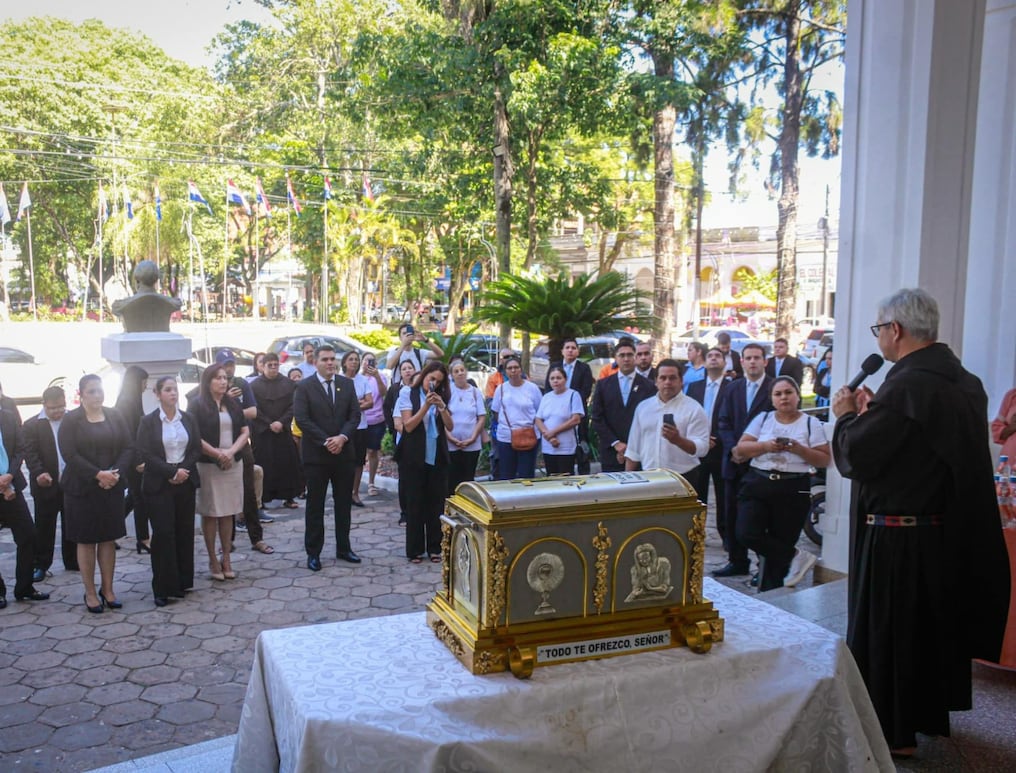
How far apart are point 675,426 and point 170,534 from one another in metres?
3.95

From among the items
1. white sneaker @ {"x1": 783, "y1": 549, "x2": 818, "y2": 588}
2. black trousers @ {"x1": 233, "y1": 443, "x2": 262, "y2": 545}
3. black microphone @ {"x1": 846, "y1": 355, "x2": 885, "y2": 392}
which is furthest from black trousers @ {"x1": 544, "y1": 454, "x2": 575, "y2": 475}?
black microphone @ {"x1": 846, "y1": 355, "x2": 885, "y2": 392}

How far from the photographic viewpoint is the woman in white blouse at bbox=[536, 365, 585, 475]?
8.34 meters

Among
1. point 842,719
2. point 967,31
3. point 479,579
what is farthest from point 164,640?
point 967,31

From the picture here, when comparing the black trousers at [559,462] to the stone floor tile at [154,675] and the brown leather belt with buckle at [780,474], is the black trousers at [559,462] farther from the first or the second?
the stone floor tile at [154,675]

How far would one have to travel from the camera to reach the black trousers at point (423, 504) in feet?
25.0

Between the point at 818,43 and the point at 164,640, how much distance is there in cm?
2291

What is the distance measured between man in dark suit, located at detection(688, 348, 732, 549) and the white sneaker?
1.03 meters

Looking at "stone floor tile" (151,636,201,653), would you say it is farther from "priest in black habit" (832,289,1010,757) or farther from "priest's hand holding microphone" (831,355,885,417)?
"priest's hand holding microphone" (831,355,885,417)

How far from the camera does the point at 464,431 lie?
26.5ft

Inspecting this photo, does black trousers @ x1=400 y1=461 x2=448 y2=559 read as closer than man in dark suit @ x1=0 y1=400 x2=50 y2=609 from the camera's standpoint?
No

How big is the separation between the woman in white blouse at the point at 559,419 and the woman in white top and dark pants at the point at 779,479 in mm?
2668

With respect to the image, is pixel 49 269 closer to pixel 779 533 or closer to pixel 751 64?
pixel 751 64

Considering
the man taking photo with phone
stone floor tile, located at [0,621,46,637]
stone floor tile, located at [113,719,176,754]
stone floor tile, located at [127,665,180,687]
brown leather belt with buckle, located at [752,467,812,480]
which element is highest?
the man taking photo with phone

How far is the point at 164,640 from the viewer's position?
576cm
